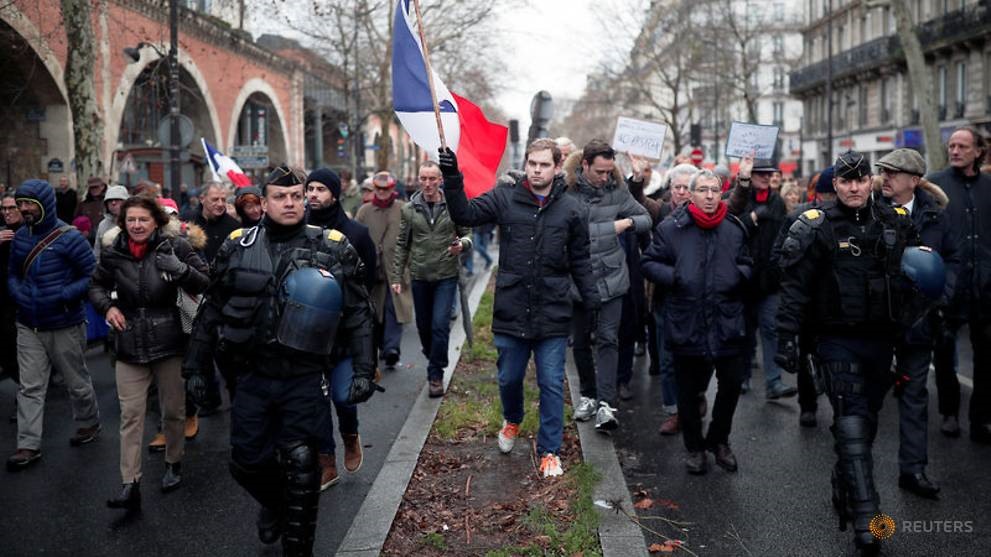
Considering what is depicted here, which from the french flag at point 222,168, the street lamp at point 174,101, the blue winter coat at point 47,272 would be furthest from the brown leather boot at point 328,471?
the street lamp at point 174,101

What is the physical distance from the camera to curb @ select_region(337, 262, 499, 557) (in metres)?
4.59

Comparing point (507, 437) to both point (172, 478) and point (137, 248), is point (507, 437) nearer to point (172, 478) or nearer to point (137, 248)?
point (172, 478)

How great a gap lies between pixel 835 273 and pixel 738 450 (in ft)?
6.81

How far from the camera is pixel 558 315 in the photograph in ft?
18.5

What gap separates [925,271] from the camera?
181 inches

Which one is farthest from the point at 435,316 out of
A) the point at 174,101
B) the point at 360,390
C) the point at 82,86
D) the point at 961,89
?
the point at 961,89

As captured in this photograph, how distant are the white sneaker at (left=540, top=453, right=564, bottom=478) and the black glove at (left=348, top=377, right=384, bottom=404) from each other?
174 cm

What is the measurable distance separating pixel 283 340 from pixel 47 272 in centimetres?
317

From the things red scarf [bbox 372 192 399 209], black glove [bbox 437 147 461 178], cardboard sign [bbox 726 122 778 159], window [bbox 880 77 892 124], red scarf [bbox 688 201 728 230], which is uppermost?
window [bbox 880 77 892 124]

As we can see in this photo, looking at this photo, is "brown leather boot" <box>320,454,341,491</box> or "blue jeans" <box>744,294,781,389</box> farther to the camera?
"blue jeans" <box>744,294,781,389</box>

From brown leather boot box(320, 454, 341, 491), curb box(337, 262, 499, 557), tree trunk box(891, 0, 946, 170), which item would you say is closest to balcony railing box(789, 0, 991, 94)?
tree trunk box(891, 0, 946, 170)

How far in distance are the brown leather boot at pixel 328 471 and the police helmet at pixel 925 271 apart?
333cm

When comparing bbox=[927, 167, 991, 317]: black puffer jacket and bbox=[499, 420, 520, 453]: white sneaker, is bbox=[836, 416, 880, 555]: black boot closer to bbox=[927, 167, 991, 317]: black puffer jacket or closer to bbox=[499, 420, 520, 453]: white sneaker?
bbox=[499, 420, 520, 453]: white sneaker

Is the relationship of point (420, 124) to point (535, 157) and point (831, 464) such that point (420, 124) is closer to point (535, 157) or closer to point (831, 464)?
point (535, 157)
